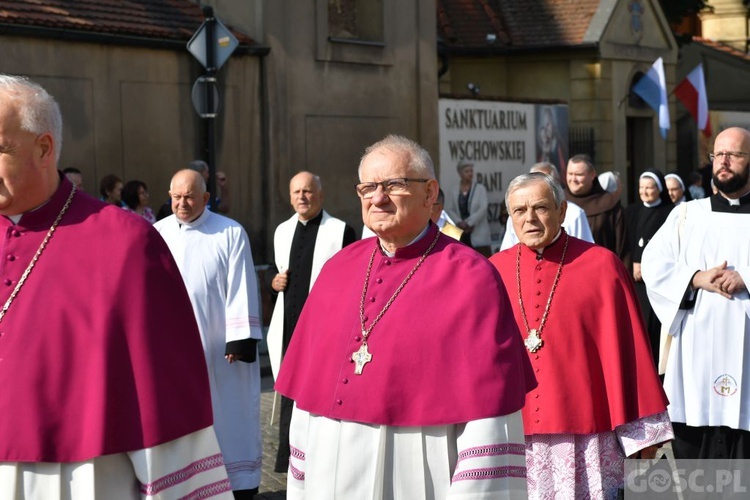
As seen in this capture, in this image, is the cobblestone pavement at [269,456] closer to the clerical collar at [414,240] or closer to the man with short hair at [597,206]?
the man with short hair at [597,206]

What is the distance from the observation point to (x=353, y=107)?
19.1 metres

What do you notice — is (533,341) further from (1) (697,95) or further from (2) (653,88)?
(2) (653,88)

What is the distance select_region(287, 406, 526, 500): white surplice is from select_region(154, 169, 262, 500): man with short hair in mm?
3325

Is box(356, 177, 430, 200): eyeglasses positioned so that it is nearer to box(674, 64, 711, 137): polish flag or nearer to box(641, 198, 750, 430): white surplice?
box(641, 198, 750, 430): white surplice

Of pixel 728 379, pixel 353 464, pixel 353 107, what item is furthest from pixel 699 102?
pixel 353 464

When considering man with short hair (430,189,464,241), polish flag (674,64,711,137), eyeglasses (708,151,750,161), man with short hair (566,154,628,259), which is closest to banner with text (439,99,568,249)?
polish flag (674,64,711,137)

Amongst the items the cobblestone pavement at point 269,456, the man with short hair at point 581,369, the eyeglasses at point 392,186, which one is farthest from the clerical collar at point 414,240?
the cobblestone pavement at point 269,456

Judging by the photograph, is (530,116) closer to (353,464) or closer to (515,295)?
(515,295)

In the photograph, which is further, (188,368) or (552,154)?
(552,154)

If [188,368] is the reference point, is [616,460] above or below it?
below

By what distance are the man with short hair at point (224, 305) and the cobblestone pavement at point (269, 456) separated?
0.23 m

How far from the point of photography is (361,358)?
4.65 metres

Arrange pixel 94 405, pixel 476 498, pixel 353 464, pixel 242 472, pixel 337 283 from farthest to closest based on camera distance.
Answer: pixel 242 472 < pixel 337 283 < pixel 353 464 < pixel 476 498 < pixel 94 405

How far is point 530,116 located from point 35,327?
1974 cm
